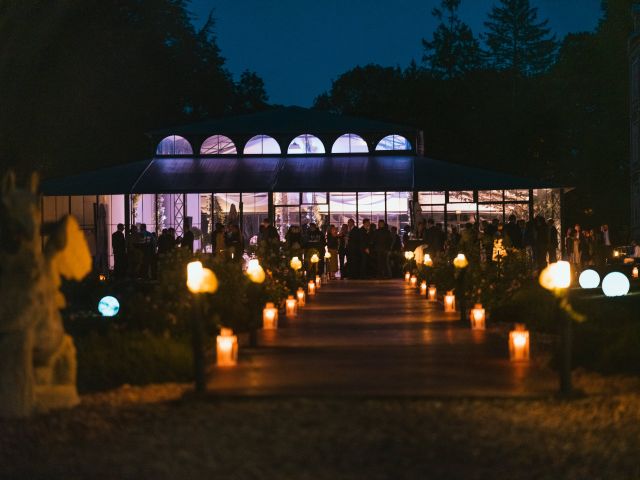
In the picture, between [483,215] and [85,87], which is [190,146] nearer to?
[85,87]

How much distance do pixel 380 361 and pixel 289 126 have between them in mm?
33131

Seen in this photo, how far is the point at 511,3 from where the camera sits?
293 feet

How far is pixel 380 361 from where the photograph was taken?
12273 millimetres

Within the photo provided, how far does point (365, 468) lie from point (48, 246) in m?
3.39

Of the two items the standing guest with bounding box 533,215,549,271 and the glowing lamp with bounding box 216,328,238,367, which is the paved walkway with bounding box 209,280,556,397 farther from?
the standing guest with bounding box 533,215,549,271

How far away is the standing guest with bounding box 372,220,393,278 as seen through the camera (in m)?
34.8

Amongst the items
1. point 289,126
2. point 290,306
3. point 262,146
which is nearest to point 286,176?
point 262,146

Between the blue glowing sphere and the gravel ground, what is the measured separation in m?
9.08

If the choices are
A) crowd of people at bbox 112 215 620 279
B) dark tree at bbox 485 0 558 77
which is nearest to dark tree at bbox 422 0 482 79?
dark tree at bbox 485 0 558 77

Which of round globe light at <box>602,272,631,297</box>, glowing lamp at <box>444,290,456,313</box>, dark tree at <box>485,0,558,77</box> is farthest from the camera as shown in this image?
dark tree at <box>485,0,558,77</box>

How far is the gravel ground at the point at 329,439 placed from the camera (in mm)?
6965

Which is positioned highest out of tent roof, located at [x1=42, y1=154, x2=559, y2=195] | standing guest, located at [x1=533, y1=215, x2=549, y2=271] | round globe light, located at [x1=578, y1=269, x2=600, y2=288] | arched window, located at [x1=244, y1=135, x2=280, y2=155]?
arched window, located at [x1=244, y1=135, x2=280, y2=155]

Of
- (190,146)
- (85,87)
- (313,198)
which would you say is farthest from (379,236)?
(85,87)

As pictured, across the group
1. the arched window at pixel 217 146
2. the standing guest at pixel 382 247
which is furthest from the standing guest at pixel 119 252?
the arched window at pixel 217 146
